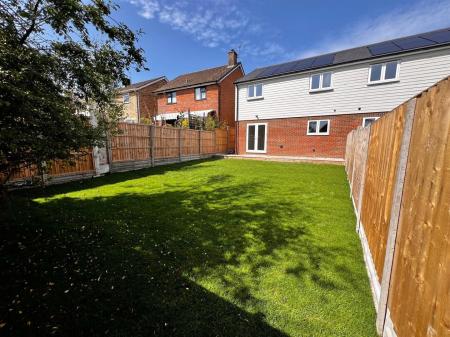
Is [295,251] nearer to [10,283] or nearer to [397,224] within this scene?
[397,224]

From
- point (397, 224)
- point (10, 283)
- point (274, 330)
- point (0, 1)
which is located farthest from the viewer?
point (0, 1)

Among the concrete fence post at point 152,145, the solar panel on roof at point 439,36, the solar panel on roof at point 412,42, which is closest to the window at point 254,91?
the solar panel on roof at point 412,42

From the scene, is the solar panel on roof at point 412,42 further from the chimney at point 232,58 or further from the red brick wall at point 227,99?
the chimney at point 232,58

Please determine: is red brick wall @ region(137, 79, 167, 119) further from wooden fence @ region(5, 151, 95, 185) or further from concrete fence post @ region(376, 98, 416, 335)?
concrete fence post @ region(376, 98, 416, 335)

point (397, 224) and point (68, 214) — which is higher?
point (397, 224)

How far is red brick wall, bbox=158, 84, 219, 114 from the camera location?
2166 centimetres

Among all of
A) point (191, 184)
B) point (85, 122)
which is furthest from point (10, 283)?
point (191, 184)

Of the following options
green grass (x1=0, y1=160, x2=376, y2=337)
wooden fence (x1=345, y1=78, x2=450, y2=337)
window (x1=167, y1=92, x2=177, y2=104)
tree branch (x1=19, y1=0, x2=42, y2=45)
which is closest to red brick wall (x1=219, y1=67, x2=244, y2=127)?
window (x1=167, y1=92, x2=177, y2=104)

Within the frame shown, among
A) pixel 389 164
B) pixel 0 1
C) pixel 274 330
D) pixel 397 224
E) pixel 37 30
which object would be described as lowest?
pixel 274 330

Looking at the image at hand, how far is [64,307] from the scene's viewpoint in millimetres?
2184

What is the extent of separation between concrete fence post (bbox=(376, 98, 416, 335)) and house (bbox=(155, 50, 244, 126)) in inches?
791

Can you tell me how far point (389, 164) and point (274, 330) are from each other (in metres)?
1.93

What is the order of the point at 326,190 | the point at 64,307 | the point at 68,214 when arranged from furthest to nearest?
1. the point at 326,190
2. the point at 68,214
3. the point at 64,307

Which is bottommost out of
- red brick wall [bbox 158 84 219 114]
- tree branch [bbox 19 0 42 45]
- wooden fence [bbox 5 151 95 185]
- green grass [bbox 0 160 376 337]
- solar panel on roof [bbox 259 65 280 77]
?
green grass [bbox 0 160 376 337]
